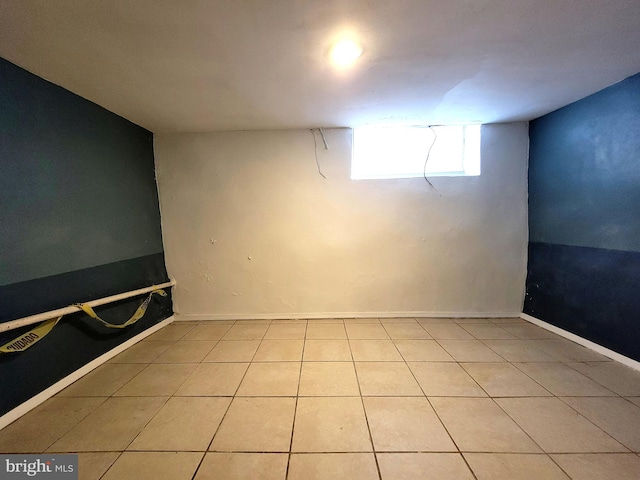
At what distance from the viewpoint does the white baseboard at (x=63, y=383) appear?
1394 mm

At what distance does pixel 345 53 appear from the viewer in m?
1.43

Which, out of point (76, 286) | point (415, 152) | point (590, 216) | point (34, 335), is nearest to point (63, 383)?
point (34, 335)

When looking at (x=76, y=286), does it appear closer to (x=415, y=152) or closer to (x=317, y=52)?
(x=317, y=52)

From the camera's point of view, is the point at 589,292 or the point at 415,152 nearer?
the point at 589,292

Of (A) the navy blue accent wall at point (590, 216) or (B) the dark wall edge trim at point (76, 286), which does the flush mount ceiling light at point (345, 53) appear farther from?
(B) the dark wall edge trim at point (76, 286)

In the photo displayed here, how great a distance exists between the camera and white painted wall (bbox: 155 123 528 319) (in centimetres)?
272

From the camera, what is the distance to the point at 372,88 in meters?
1.85

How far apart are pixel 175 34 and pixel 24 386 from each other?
2.28 m

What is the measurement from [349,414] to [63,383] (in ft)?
6.62

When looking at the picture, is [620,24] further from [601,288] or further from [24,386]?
[24,386]

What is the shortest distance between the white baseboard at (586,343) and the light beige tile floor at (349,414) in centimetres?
7

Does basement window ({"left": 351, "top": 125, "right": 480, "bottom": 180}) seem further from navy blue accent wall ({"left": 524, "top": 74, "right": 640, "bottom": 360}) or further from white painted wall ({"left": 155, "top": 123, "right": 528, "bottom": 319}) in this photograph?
navy blue accent wall ({"left": 524, "top": 74, "right": 640, "bottom": 360})
